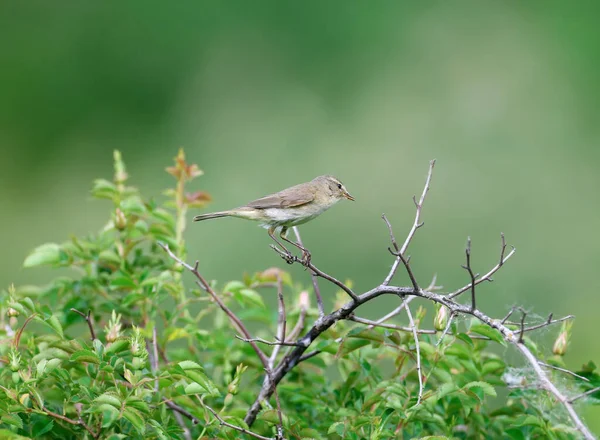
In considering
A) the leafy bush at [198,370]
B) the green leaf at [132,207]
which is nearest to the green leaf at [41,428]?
the leafy bush at [198,370]

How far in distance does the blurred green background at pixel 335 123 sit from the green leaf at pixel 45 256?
3.32 meters

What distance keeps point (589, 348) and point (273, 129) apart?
14.8 feet

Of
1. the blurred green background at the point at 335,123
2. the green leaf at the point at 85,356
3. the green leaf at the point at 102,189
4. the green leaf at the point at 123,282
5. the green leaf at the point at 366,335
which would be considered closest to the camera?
the green leaf at the point at 85,356

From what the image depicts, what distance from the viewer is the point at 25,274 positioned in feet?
22.5

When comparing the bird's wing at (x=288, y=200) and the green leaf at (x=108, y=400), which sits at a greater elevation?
→ the bird's wing at (x=288, y=200)

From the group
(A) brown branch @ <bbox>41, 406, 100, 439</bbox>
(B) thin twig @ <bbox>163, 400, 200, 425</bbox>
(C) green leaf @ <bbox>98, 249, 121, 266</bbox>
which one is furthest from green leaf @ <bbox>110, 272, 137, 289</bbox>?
(A) brown branch @ <bbox>41, 406, 100, 439</bbox>

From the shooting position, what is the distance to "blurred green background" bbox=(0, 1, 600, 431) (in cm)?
646

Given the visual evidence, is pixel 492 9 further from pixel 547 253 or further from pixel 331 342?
pixel 331 342

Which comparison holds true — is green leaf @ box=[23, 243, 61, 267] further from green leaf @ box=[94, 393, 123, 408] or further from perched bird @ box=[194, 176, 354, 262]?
green leaf @ box=[94, 393, 123, 408]

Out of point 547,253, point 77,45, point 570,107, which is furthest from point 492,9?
point 77,45

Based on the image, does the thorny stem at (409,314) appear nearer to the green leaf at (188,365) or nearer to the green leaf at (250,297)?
the green leaf at (250,297)

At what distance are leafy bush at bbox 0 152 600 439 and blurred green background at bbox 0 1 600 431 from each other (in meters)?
3.18

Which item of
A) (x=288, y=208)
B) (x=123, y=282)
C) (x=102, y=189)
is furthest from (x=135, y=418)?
(x=288, y=208)

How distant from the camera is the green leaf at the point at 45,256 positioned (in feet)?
8.25
